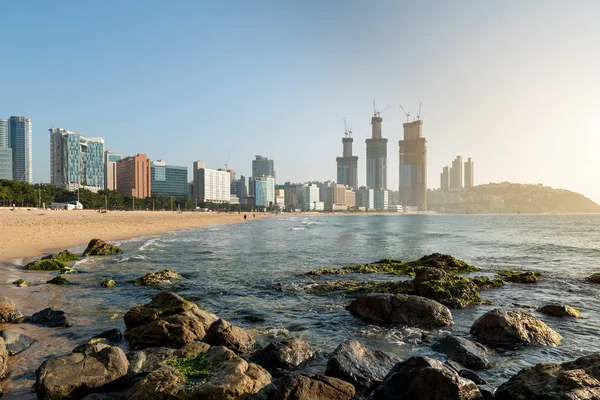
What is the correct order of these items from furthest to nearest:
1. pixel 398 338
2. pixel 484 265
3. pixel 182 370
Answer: pixel 484 265, pixel 398 338, pixel 182 370

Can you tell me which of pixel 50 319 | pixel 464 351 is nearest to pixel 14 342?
pixel 50 319

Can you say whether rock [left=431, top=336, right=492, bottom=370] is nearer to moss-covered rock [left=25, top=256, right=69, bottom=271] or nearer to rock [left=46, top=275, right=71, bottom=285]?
rock [left=46, top=275, right=71, bottom=285]

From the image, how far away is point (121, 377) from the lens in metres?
7.76

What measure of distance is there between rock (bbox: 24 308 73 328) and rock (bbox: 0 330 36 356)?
1.68m

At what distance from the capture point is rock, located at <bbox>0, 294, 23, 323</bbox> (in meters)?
12.1

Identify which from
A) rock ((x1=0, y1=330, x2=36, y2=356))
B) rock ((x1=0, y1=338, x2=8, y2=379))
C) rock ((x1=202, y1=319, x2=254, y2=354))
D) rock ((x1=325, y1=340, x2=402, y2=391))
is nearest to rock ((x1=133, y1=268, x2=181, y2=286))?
rock ((x1=0, y1=330, x2=36, y2=356))

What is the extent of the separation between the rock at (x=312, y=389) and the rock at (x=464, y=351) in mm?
3885

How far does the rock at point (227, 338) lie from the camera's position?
1002 centimetres

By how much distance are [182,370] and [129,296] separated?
9924 mm

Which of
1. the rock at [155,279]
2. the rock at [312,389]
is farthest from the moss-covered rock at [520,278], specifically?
the rock at [155,279]

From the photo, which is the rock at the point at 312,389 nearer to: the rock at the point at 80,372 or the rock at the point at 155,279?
the rock at the point at 80,372

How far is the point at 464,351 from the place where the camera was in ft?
31.8

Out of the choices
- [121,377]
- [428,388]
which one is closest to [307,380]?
[428,388]

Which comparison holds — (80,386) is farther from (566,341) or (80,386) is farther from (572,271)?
(572,271)
